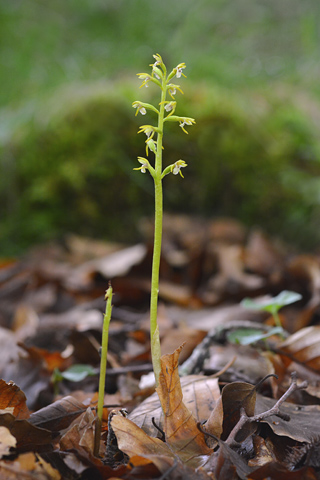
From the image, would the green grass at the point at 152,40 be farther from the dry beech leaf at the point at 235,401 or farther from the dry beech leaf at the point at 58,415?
the dry beech leaf at the point at 235,401

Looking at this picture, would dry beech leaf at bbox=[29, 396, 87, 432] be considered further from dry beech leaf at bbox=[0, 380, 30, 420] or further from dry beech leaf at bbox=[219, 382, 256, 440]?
dry beech leaf at bbox=[219, 382, 256, 440]

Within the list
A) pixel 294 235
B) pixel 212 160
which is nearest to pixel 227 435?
pixel 294 235

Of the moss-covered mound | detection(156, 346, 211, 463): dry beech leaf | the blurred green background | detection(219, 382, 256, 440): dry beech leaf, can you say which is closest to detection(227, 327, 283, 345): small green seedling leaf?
detection(219, 382, 256, 440): dry beech leaf

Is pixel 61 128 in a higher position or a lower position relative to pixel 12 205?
higher

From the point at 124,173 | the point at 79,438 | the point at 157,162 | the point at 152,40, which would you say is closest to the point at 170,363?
the point at 79,438

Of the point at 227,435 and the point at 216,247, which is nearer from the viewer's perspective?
the point at 227,435

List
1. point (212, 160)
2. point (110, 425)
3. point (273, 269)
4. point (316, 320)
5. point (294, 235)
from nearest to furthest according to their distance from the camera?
point (110, 425) < point (316, 320) < point (273, 269) < point (294, 235) < point (212, 160)

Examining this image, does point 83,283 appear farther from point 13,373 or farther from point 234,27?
point 234,27
